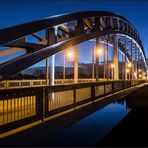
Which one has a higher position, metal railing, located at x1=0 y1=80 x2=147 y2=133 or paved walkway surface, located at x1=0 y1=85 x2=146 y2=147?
metal railing, located at x1=0 y1=80 x2=147 y2=133

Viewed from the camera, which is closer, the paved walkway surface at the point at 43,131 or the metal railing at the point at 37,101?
A: the paved walkway surface at the point at 43,131

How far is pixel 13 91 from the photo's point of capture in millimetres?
5605

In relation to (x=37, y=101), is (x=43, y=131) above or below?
below

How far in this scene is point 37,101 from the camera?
22.1 feet

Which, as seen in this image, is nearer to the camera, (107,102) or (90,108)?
(90,108)

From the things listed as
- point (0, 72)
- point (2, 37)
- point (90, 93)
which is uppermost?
point (2, 37)

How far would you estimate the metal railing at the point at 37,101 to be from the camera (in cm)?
567

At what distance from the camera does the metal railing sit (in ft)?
18.6

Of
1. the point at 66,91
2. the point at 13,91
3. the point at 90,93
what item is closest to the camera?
the point at 13,91

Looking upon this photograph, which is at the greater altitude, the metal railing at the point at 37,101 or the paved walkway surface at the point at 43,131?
the metal railing at the point at 37,101

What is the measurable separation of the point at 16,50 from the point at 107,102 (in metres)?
7.97

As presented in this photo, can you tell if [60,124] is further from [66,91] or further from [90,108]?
[90,108]

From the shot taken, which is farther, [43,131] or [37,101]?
[37,101]

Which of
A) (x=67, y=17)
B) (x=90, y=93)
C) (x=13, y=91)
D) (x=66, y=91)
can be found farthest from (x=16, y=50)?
(x=13, y=91)
